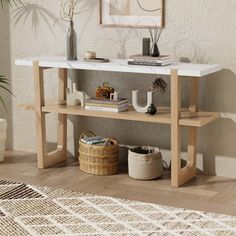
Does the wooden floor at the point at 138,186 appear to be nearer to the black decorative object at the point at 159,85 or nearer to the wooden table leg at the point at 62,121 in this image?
the wooden table leg at the point at 62,121

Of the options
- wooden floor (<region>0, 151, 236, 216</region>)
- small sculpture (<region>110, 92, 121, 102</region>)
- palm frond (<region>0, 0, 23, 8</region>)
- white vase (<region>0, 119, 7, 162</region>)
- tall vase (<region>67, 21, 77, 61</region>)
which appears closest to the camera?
wooden floor (<region>0, 151, 236, 216</region>)

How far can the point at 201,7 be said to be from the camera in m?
4.22

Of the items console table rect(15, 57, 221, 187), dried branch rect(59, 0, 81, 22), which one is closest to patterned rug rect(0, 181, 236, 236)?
console table rect(15, 57, 221, 187)

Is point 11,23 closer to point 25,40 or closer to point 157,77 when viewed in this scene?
point 25,40

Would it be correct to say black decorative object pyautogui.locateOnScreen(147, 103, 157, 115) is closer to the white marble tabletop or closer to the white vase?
the white marble tabletop

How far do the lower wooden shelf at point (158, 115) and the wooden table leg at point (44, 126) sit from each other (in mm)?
85

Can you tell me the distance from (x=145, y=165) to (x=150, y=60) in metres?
0.69

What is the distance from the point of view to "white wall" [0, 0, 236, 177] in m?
4.22

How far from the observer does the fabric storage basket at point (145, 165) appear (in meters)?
4.22

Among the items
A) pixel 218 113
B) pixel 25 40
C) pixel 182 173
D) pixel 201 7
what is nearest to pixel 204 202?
pixel 182 173

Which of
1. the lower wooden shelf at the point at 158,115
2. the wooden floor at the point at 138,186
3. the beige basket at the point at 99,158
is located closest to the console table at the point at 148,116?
the lower wooden shelf at the point at 158,115

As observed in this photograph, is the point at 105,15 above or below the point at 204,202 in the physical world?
above

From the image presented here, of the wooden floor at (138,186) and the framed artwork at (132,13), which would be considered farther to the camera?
the framed artwork at (132,13)

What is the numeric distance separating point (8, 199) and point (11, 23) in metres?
1.64
